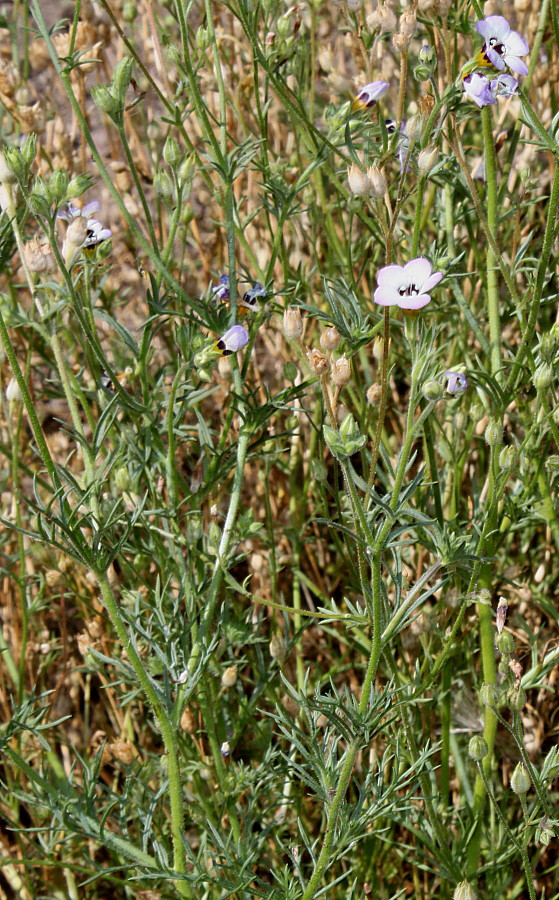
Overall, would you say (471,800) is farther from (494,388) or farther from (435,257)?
(435,257)

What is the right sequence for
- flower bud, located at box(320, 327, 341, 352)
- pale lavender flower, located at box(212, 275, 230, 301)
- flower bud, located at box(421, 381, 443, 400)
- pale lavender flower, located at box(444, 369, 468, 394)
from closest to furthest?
1. flower bud, located at box(421, 381, 443, 400)
2. flower bud, located at box(320, 327, 341, 352)
3. pale lavender flower, located at box(444, 369, 468, 394)
4. pale lavender flower, located at box(212, 275, 230, 301)

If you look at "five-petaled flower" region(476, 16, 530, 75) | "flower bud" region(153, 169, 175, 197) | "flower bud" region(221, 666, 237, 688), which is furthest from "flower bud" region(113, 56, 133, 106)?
"flower bud" region(221, 666, 237, 688)

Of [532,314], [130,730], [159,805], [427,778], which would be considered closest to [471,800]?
[427,778]

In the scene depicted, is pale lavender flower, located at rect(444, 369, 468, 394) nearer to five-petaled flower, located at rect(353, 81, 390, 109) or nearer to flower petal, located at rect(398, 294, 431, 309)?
flower petal, located at rect(398, 294, 431, 309)

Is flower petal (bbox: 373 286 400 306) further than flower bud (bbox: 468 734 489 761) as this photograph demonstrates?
No

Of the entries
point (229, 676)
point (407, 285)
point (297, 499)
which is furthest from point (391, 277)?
point (297, 499)

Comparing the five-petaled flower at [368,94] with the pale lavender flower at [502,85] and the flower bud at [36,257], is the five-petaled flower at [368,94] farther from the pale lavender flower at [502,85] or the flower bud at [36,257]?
the flower bud at [36,257]
